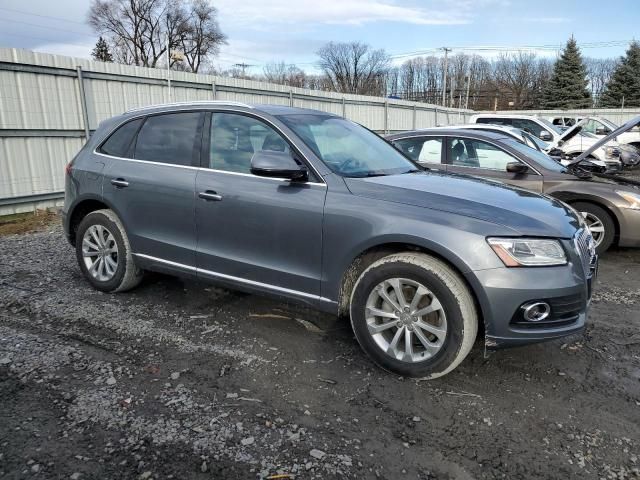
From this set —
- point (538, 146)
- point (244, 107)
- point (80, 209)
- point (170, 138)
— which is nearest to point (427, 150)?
point (538, 146)

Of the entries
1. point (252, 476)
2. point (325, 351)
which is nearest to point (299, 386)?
point (325, 351)

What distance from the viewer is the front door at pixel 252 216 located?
11.3 feet

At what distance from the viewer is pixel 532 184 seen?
6453 mm

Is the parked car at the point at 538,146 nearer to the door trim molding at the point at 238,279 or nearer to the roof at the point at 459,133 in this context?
the roof at the point at 459,133

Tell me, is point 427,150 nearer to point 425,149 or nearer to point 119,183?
point 425,149

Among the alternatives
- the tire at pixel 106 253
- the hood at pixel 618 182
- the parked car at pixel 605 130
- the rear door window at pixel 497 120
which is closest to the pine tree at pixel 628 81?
the parked car at pixel 605 130

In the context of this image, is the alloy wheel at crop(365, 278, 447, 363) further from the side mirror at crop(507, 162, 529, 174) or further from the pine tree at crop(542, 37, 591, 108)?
the pine tree at crop(542, 37, 591, 108)

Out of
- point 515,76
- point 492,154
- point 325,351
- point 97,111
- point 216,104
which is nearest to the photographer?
point 325,351

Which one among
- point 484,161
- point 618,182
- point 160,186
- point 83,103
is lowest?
point 618,182

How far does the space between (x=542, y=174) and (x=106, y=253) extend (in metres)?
5.31

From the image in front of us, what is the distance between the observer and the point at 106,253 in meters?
4.65

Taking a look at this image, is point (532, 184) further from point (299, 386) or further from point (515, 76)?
point (515, 76)

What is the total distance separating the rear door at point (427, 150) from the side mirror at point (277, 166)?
154 inches

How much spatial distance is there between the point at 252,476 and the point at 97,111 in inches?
365
